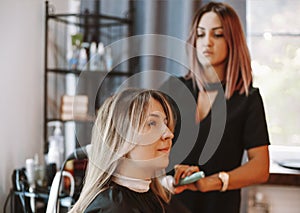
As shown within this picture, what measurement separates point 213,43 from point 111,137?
31.7 inches

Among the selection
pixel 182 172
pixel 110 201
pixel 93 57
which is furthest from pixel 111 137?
pixel 93 57

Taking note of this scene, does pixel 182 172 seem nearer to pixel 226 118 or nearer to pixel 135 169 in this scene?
pixel 226 118

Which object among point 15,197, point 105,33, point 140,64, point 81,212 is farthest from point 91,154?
point 105,33

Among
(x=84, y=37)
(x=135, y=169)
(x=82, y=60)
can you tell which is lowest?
(x=135, y=169)

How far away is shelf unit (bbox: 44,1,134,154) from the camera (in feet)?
8.20

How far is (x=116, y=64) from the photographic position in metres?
2.52

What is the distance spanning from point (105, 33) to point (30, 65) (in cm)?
40

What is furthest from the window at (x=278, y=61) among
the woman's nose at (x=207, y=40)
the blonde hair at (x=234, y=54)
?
the woman's nose at (x=207, y=40)

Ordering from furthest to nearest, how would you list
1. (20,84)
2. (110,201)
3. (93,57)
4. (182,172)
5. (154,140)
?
(93,57) → (20,84) → (182,172) → (154,140) → (110,201)

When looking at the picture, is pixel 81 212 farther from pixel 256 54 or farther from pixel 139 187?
pixel 256 54

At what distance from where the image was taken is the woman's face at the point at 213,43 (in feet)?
7.32

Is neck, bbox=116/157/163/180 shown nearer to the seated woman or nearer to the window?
the seated woman

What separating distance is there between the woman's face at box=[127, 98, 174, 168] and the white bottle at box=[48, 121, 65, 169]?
0.76 meters

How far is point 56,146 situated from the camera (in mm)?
2402
